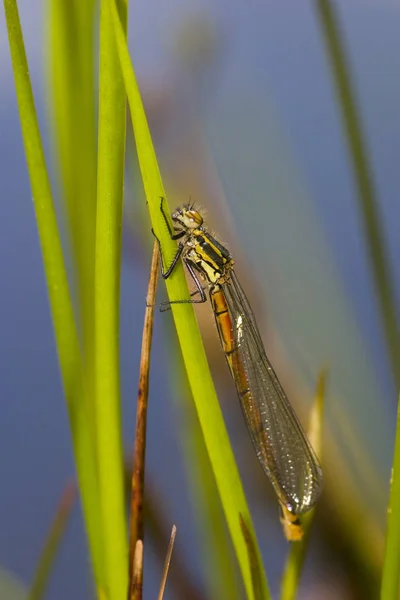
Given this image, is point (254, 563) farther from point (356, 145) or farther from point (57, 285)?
point (356, 145)

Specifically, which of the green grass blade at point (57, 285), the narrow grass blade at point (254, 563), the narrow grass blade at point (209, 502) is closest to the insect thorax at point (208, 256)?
the narrow grass blade at point (209, 502)

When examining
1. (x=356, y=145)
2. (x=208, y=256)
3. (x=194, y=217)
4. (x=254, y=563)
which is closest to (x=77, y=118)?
(x=194, y=217)

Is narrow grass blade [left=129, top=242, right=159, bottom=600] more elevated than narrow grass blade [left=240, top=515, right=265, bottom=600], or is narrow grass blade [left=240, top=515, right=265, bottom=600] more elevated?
narrow grass blade [left=129, top=242, right=159, bottom=600]

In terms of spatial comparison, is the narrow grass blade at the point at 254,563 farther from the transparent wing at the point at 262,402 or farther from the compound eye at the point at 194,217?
the compound eye at the point at 194,217

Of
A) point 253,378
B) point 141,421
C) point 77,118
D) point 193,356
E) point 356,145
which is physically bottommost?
point 253,378

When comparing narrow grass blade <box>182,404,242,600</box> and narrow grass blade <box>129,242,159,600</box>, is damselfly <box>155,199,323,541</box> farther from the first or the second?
narrow grass blade <box>129,242,159,600</box>

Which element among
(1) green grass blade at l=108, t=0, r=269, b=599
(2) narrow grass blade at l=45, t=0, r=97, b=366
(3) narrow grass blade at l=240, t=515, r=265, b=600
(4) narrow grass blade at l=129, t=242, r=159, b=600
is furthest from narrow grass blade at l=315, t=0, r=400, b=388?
(3) narrow grass blade at l=240, t=515, r=265, b=600
